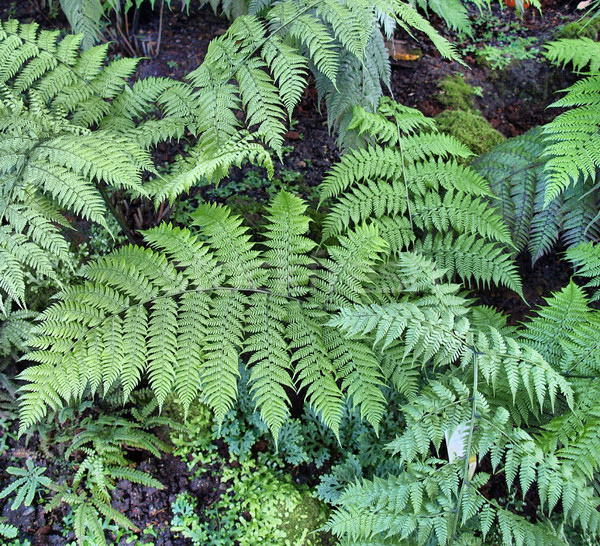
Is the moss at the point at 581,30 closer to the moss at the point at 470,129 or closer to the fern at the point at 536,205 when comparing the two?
the moss at the point at 470,129

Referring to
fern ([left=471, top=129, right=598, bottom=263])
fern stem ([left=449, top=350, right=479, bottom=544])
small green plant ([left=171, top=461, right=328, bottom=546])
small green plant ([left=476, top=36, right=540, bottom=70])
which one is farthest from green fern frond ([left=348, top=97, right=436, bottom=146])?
small green plant ([left=171, top=461, right=328, bottom=546])

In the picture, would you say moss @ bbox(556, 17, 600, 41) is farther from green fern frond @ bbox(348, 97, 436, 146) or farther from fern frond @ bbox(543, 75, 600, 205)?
green fern frond @ bbox(348, 97, 436, 146)

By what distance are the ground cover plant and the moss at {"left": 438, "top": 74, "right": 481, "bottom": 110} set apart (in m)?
1.00

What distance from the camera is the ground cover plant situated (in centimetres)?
221

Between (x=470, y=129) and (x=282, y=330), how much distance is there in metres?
2.36

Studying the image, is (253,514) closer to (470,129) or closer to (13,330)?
(13,330)

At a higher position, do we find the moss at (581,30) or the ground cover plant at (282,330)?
the moss at (581,30)

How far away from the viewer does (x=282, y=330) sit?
2.46m

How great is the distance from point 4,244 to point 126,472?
1.28 m

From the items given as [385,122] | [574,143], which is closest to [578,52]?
[574,143]

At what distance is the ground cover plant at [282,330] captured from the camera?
221 cm

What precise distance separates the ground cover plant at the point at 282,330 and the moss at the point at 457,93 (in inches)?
39.4

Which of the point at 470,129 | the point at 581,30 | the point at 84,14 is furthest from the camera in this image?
the point at 581,30

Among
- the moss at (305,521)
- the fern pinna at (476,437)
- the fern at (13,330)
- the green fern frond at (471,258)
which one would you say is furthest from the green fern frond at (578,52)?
the fern at (13,330)
